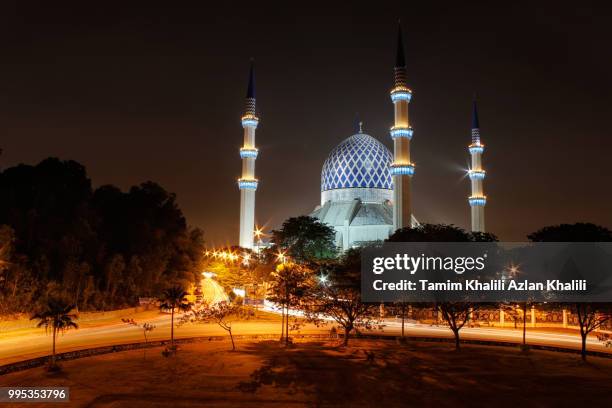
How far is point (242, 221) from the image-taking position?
62219 millimetres

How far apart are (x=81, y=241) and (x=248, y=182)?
2298 centimetres

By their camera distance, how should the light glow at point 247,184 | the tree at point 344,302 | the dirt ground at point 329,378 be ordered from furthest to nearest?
the light glow at point 247,184 < the tree at point 344,302 < the dirt ground at point 329,378

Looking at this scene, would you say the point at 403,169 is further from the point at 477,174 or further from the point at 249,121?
the point at 249,121

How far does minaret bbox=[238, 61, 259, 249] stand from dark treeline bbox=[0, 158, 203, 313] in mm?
6632

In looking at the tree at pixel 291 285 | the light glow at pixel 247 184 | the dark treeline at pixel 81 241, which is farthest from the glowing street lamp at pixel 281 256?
the tree at pixel 291 285

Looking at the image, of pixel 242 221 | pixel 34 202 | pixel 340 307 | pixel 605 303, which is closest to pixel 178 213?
pixel 242 221

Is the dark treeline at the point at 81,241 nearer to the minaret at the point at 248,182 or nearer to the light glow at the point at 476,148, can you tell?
the minaret at the point at 248,182

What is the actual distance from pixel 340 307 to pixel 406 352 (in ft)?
15.8

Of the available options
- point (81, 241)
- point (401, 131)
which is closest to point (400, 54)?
point (401, 131)

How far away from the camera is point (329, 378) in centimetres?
2180

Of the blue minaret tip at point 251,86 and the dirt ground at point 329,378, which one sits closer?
the dirt ground at point 329,378

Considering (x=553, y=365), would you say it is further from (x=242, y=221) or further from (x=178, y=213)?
(x=178, y=213)

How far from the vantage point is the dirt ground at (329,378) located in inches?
736

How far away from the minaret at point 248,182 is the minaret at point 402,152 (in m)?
16.3
